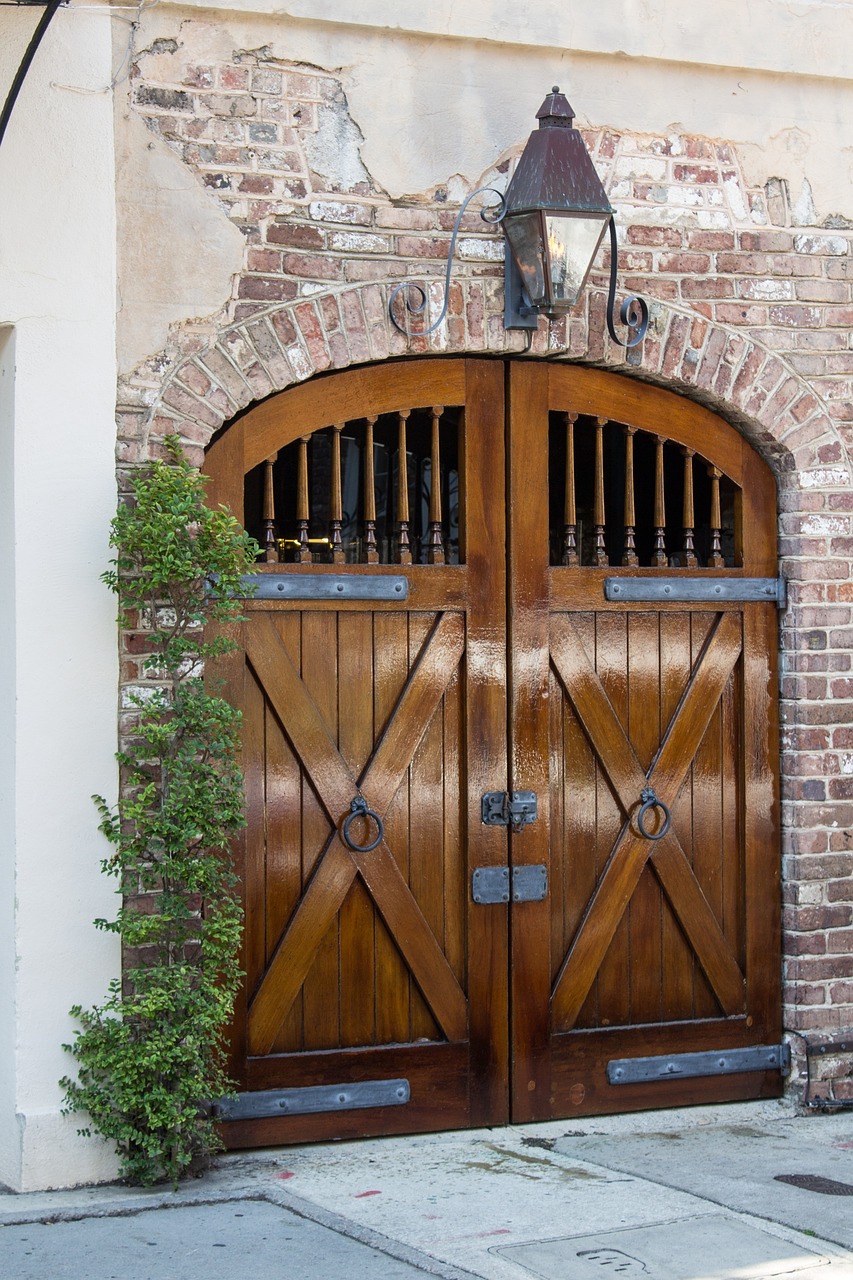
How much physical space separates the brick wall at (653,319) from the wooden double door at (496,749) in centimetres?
12

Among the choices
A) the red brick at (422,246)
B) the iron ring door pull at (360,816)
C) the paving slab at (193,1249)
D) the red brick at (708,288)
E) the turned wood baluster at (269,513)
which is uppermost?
the red brick at (422,246)

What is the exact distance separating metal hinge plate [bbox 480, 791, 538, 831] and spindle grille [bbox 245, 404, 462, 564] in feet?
2.66

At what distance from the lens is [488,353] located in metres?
5.59

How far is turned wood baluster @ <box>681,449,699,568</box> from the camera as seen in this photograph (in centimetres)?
590

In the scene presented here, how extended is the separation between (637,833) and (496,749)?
2.00 feet

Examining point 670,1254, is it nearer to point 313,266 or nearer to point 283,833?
point 283,833

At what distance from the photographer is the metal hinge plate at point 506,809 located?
5584 millimetres

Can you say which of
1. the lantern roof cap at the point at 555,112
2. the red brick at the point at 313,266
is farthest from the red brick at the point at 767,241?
the red brick at the point at 313,266

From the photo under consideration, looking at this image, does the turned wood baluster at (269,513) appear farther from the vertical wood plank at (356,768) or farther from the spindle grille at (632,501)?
the spindle grille at (632,501)

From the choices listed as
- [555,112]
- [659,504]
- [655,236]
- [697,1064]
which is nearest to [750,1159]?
[697,1064]

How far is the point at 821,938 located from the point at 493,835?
4.32 ft

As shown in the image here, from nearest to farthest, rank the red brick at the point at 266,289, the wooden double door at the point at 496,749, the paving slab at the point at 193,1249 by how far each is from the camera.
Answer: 1. the paving slab at the point at 193,1249
2. the red brick at the point at 266,289
3. the wooden double door at the point at 496,749

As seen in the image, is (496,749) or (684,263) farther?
(684,263)

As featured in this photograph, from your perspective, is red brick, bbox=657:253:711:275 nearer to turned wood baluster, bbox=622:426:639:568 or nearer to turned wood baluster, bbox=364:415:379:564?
turned wood baluster, bbox=622:426:639:568
